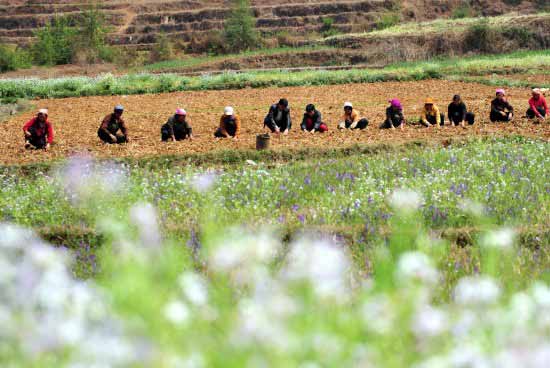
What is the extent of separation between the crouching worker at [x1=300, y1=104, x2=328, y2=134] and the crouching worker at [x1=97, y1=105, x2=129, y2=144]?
3770mm

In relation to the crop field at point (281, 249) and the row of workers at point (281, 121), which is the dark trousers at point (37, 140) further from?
the crop field at point (281, 249)

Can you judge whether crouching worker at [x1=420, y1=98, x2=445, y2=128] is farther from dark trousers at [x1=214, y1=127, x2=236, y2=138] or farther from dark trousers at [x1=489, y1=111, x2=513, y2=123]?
dark trousers at [x1=214, y1=127, x2=236, y2=138]

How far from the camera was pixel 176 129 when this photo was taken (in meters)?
15.1

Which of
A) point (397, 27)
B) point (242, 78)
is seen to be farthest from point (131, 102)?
point (397, 27)

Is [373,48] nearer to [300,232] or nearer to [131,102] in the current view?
[131,102]

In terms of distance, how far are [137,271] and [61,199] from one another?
262 inches

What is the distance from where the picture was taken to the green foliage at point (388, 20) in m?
61.8

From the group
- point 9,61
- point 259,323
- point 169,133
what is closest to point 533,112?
point 169,133

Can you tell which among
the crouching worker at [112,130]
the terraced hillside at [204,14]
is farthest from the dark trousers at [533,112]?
the terraced hillside at [204,14]

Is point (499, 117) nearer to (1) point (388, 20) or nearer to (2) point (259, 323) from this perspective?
(2) point (259, 323)

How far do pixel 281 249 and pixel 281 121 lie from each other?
9.47 metres

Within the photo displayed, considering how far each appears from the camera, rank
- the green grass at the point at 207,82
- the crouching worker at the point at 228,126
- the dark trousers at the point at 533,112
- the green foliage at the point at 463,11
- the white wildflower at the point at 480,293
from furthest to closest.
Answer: the green foliage at the point at 463,11 → the green grass at the point at 207,82 → the dark trousers at the point at 533,112 → the crouching worker at the point at 228,126 → the white wildflower at the point at 480,293

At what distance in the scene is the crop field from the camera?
8.75ft

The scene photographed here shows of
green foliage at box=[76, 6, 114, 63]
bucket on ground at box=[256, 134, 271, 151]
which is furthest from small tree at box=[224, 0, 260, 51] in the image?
bucket on ground at box=[256, 134, 271, 151]
